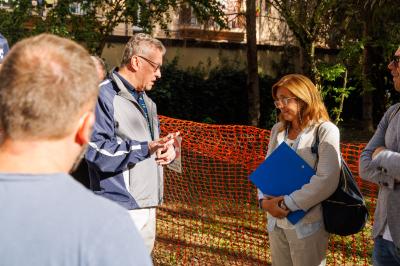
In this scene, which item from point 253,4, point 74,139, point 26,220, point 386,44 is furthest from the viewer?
point 253,4

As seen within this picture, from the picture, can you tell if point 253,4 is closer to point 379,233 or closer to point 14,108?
point 379,233

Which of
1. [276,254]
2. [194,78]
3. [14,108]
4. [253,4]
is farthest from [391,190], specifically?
[194,78]

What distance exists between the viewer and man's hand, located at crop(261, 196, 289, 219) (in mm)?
3049

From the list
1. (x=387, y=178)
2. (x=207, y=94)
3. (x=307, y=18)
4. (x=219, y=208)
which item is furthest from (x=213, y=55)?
(x=387, y=178)

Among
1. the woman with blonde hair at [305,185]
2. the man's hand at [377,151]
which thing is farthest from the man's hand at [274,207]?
the man's hand at [377,151]

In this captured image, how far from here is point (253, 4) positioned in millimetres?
12086

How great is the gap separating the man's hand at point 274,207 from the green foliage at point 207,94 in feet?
41.3

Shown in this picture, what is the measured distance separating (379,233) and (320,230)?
1.33 feet

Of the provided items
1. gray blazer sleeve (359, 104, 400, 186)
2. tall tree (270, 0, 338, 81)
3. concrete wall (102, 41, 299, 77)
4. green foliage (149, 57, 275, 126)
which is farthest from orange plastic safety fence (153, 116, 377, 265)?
concrete wall (102, 41, 299, 77)

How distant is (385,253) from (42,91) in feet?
6.79

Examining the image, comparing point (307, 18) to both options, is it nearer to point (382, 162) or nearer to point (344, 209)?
point (344, 209)

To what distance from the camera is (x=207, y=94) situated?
55.0 feet

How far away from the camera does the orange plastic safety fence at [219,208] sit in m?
5.27

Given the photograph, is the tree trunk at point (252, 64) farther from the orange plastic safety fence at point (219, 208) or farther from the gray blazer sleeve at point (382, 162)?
the gray blazer sleeve at point (382, 162)
